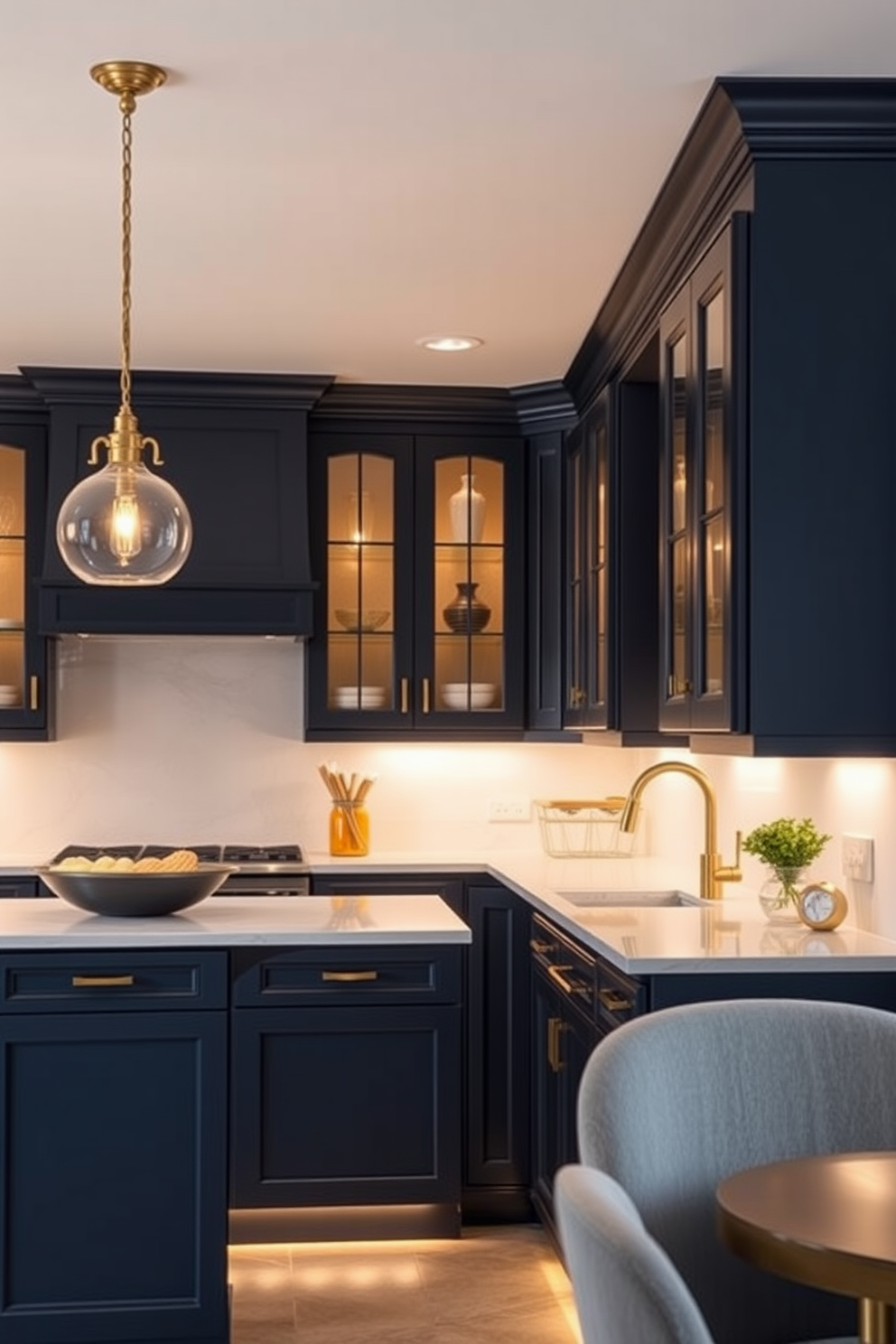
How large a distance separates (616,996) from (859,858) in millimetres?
571

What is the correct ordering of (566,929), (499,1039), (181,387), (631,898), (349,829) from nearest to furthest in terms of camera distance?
1. (566,929)
2. (631,898)
3. (499,1039)
4. (181,387)
5. (349,829)

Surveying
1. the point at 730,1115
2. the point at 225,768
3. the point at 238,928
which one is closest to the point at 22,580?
the point at 225,768

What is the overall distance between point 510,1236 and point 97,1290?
5.28 ft

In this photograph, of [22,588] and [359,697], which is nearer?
[22,588]

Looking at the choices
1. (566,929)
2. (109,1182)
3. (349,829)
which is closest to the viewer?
(109,1182)

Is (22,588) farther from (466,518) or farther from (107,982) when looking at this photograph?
(107,982)

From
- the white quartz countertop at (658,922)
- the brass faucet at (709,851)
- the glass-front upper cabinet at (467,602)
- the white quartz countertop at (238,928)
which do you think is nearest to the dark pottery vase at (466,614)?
the glass-front upper cabinet at (467,602)

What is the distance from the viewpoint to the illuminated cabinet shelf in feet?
17.8

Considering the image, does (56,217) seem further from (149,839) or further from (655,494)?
(149,839)

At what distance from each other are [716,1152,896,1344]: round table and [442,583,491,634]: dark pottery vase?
377cm

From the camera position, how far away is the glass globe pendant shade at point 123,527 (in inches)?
126

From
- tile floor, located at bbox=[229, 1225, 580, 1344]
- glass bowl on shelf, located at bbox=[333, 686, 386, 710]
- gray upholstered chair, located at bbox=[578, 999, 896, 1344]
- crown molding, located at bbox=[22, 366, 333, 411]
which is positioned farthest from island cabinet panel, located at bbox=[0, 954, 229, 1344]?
crown molding, located at bbox=[22, 366, 333, 411]

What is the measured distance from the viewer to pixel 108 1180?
3373 mm

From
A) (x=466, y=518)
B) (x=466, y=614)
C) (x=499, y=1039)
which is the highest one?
(x=466, y=518)
